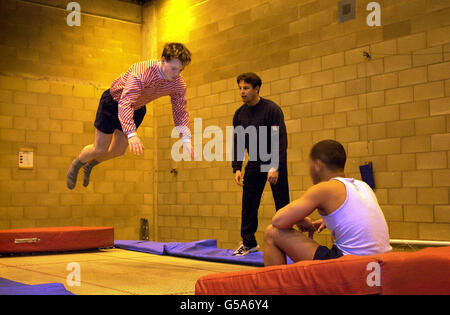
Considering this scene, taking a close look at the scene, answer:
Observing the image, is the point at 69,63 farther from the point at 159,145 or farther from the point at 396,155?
the point at 396,155

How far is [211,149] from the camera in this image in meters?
7.67

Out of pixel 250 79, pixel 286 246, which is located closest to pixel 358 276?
pixel 286 246

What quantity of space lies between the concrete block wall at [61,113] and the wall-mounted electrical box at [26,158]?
2.3 inches

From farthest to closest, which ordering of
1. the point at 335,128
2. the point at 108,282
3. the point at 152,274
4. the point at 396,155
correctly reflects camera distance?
the point at 335,128 < the point at 396,155 < the point at 152,274 < the point at 108,282

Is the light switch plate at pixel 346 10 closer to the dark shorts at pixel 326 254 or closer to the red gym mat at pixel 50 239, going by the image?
the red gym mat at pixel 50 239

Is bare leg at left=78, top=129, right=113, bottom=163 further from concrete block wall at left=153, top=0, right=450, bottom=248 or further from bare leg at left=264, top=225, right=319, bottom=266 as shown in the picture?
concrete block wall at left=153, top=0, right=450, bottom=248

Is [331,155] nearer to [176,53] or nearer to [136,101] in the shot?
[176,53]

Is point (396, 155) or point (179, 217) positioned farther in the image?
point (179, 217)

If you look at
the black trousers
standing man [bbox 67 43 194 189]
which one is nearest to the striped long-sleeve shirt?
standing man [bbox 67 43 194 189]

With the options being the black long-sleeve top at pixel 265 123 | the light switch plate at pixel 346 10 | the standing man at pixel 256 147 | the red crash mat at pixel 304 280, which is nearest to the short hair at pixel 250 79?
the standing man at pixel 256 147

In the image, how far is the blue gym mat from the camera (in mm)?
4604

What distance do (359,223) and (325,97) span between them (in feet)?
13.0

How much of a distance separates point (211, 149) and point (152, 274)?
3.78 m
